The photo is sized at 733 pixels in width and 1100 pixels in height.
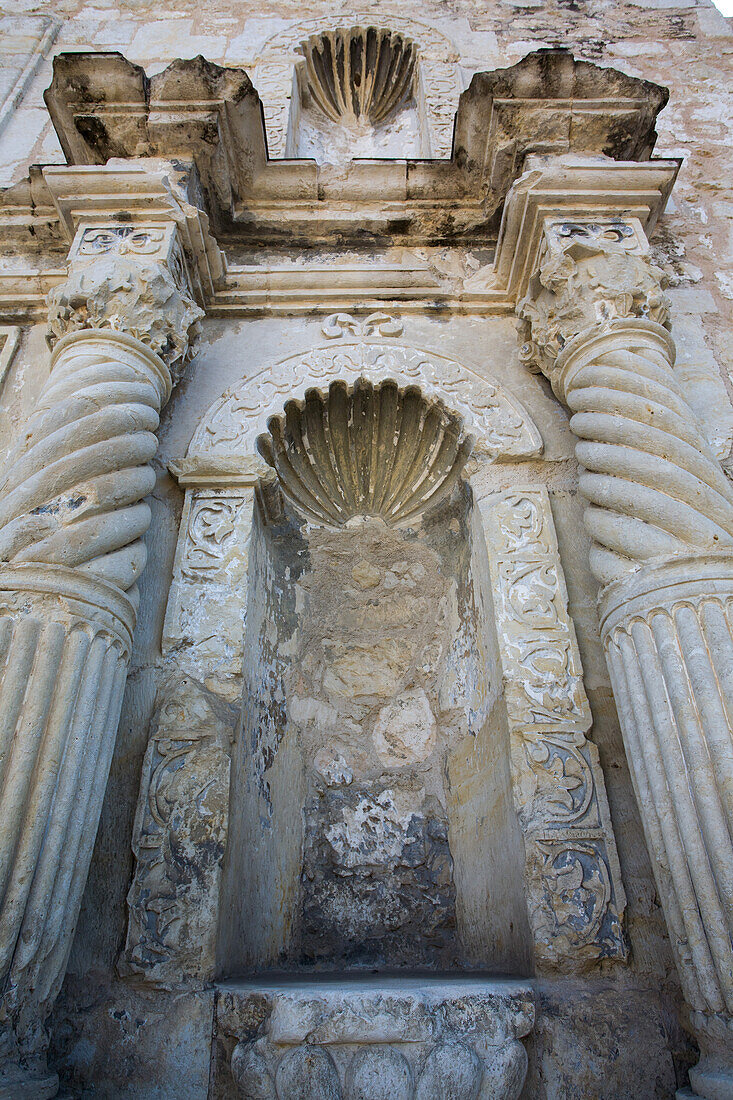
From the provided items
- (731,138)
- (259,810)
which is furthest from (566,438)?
(731,138)

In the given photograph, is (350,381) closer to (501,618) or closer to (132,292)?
(132,292)

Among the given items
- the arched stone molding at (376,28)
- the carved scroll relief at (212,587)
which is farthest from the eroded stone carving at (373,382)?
the arched stone molding at (376,28)

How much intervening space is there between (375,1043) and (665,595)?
4.56ft

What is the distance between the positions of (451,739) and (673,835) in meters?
1.21

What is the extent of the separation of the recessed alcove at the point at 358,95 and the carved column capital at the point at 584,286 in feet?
8.34

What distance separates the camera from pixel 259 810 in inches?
97.8

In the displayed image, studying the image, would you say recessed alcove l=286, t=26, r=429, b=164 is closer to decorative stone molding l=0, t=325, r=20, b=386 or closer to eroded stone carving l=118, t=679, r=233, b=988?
decorative stone molding l=0, t=325, r=20, b=386

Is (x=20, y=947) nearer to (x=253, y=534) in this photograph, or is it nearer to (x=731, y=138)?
(x=253, y=534)

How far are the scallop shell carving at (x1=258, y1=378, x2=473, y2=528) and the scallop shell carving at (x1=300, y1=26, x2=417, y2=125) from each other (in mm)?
3430

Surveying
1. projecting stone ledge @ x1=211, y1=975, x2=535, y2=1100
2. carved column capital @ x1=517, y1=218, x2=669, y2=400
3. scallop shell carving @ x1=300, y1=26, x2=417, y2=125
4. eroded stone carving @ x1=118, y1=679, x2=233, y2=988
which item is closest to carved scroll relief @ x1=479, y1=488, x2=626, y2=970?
projecting stone ledge @ x1=211, y1=975, x2=535, y2=1100

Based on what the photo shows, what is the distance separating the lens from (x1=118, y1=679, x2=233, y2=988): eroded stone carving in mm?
1925

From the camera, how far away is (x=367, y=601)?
325 cm

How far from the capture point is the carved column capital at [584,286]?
2.68m

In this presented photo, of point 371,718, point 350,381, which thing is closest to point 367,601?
point 371,718
